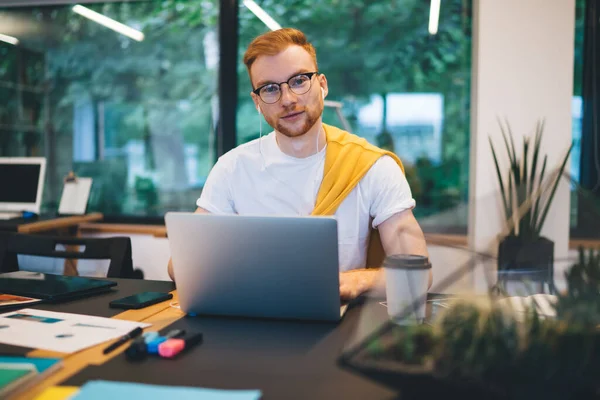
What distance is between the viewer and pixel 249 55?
1771 mm

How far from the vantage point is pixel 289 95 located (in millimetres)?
1713

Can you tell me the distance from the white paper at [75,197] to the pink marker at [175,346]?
9.28 feet

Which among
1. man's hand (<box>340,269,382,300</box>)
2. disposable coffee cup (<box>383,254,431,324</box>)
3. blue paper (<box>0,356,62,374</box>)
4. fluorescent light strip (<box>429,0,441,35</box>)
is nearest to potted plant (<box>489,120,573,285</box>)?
fluorescent light strip (<box>429,0,441,35</box>)

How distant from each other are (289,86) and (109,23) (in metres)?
2.65

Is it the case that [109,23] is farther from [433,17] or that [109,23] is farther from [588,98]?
[588,98]

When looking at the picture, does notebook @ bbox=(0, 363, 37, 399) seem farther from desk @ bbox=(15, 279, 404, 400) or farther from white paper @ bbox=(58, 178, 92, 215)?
white paper @ bbox=(58, 178, 92, 215)

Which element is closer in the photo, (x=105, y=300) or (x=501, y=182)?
(x=105, y=300)

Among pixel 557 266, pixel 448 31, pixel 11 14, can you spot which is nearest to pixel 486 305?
pixel 557 266

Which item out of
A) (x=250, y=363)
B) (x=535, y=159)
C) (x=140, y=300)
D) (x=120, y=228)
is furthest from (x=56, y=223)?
(x=535, y=159)

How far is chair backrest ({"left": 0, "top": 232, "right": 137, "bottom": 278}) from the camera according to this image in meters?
1.70

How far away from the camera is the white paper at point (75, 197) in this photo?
3486mm

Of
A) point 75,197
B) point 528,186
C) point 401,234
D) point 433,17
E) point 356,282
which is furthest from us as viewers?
point 75,197

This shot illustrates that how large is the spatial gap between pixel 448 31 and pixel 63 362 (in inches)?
123

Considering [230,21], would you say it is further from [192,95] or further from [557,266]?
[557,266]
